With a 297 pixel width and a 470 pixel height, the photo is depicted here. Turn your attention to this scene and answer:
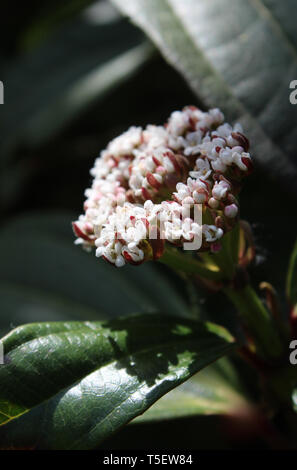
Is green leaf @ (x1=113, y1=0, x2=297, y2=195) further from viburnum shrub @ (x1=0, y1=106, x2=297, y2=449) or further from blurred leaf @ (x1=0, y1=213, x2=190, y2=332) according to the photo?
blurred leaf @ (x1=0, y1=213, x2=190, y2=332)

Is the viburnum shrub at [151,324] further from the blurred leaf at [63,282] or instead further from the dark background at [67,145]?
the blurred leaf at [63,282]

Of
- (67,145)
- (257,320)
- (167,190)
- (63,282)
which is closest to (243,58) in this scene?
(167,190)

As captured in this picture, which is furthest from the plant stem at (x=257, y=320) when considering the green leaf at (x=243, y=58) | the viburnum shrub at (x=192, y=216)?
the green leaf at (x=243, y=58)

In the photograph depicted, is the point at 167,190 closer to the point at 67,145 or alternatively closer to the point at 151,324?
the point at 151,324

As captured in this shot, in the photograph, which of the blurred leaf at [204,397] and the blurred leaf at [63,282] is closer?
the blurred leaf at [204,397]

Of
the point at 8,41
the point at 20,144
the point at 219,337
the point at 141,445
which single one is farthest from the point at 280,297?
the point at 8,41

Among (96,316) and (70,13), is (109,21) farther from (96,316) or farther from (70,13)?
(96,316)

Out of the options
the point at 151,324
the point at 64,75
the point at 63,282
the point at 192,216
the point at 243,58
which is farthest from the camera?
the point at 64,75
